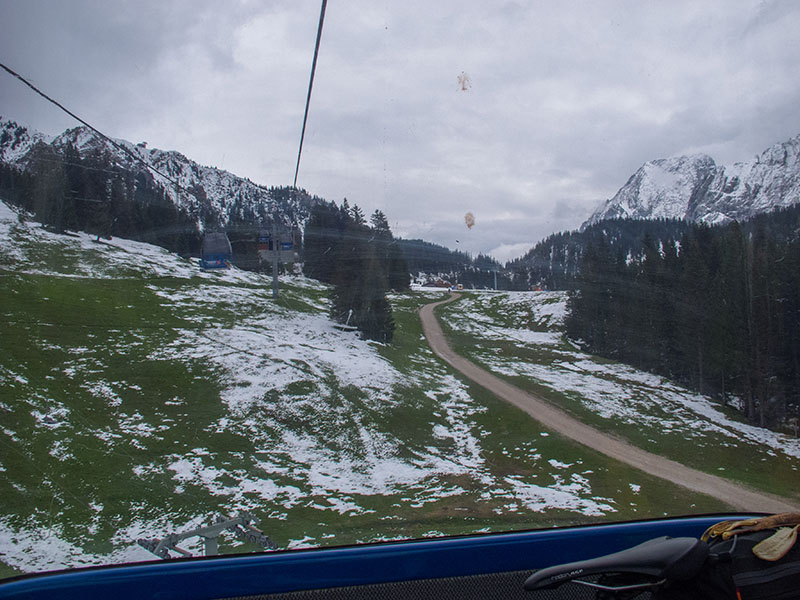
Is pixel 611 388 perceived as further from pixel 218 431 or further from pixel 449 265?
pixel 449 265

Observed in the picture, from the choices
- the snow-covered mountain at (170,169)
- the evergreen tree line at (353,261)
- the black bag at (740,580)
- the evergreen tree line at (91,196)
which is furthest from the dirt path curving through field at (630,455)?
the evergreen tree line at (91,196)

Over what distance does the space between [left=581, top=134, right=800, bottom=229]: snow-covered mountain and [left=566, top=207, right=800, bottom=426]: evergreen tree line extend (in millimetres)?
5292

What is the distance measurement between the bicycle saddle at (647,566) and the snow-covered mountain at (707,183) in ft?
16.9

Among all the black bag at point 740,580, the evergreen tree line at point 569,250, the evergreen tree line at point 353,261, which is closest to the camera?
the black bag at point 740,580

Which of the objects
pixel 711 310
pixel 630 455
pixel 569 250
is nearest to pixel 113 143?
pixel 630 455

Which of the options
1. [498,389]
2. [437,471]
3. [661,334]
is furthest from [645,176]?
[661,334]

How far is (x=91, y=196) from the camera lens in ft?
26.9

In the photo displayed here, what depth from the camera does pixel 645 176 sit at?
5500mm

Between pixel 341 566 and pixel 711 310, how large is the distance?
50.9 ft

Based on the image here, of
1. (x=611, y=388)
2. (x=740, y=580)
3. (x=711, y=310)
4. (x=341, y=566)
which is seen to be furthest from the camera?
(x=711, y=310)

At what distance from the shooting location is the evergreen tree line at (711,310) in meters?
9.97

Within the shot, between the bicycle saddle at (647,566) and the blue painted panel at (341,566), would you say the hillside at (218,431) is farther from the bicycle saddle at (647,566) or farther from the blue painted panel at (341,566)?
the bicycle saddle at (647,566)

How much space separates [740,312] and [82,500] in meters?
13.4

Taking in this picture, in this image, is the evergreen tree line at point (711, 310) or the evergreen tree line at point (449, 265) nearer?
the evergreen tree line at point (711, 310)
